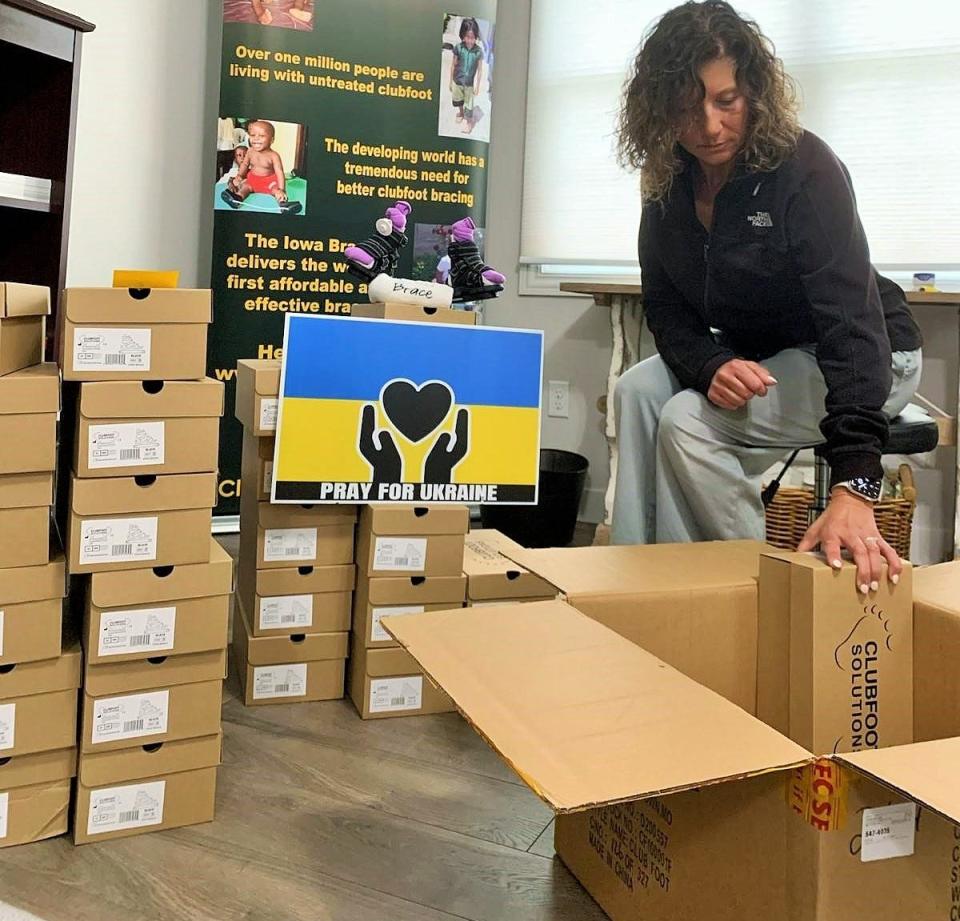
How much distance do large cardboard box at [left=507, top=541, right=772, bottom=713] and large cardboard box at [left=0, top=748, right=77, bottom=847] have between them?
0.63 m

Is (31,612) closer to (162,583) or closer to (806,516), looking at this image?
Result: (162,583)

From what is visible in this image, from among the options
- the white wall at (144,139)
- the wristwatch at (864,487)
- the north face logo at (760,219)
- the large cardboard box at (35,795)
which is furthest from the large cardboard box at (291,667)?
the white wall at (144,139)

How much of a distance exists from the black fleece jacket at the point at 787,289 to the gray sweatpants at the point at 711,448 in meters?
0.05

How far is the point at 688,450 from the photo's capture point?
161cm

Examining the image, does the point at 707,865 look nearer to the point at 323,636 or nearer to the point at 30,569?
the point at 30,569

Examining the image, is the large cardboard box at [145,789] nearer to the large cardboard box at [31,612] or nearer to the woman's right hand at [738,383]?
the large cardboard box at [31,612]

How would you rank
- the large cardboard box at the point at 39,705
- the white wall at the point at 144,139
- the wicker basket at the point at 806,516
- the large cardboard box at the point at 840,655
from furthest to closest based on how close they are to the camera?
the white wall at the point at 144,139
the wicker basket at the point at 806,516
the large cardboard box at the point at 39,705
the large cardboard box at the point at 840,655

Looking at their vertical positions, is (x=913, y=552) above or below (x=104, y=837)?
above

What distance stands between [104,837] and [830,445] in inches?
43.3

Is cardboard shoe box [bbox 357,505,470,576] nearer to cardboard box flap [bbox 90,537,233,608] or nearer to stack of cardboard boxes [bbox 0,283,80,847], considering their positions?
cardboard box flap [bbox 90,537,233,608]

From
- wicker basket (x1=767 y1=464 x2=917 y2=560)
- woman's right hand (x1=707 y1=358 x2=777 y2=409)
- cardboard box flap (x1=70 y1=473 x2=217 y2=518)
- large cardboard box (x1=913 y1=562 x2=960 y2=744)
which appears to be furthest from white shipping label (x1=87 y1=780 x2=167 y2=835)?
wicker basket (x1=767 y1=464 x2=917 y2=560)

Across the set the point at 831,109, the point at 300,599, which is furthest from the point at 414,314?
the point at 831,109

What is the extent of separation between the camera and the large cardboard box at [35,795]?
3.79 feet

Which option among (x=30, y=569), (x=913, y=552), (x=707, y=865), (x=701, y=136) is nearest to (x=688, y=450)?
(x=701, y=136)
